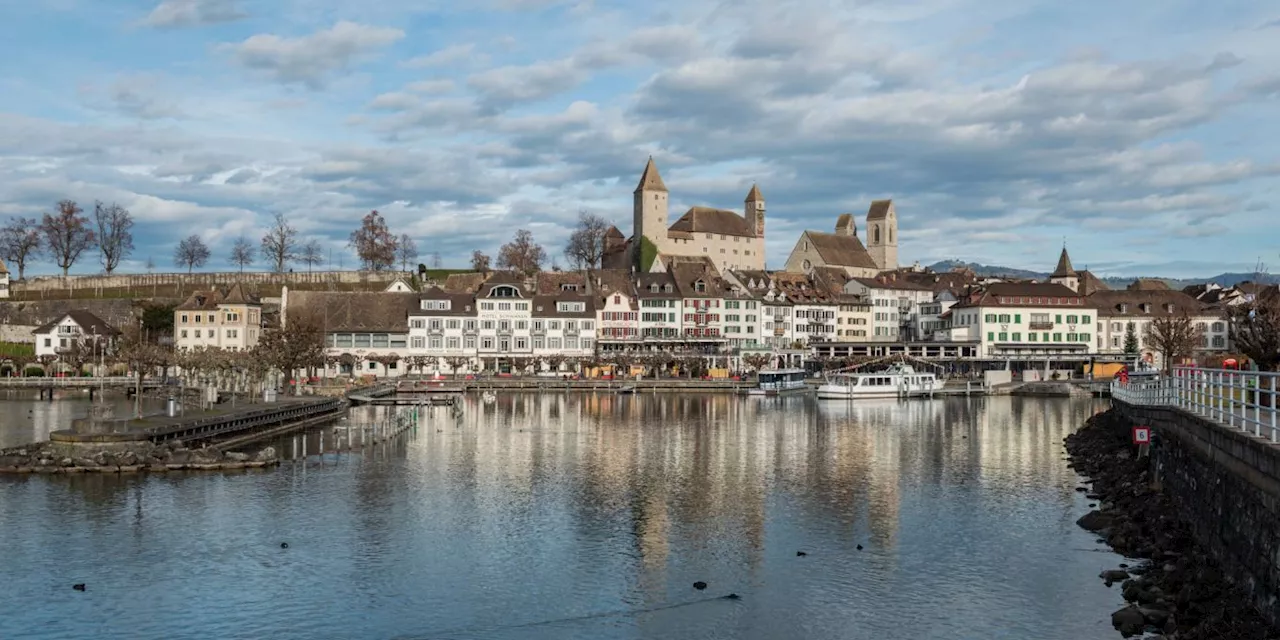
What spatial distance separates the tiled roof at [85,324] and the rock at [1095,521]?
115248 millimetres

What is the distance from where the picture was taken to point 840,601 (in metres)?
26.5

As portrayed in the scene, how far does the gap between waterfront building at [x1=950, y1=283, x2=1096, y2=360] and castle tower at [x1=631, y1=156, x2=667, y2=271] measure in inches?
1768

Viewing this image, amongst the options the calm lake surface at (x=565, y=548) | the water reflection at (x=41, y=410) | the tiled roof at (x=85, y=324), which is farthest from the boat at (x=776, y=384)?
the tiled roof at (x=85, y=324)

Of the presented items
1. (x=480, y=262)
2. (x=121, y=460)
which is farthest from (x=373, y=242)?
(x=121, y=460)

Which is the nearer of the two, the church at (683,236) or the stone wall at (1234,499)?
the stone wall at (1234,499)

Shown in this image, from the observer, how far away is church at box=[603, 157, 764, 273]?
525ft

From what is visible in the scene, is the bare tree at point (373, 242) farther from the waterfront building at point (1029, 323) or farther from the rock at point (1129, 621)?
the rock at point (1129, 621)

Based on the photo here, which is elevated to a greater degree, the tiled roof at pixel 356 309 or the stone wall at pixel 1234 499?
the tiled roof at pixel 356 309

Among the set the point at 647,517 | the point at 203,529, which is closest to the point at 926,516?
the point at 647,517

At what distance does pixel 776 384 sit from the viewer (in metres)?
108

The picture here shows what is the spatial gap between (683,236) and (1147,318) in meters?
60.4

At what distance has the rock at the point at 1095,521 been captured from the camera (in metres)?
34.3

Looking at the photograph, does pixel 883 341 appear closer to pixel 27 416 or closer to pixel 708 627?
pixel 27 416

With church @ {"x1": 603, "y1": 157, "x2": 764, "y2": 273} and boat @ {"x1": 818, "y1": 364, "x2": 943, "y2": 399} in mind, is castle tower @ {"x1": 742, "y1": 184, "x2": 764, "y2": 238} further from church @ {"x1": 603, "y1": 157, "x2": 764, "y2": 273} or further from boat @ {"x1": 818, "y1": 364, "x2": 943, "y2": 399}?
boat @ {"x1": 818, "y1": 364, "x2": 943, "y2": 399}
